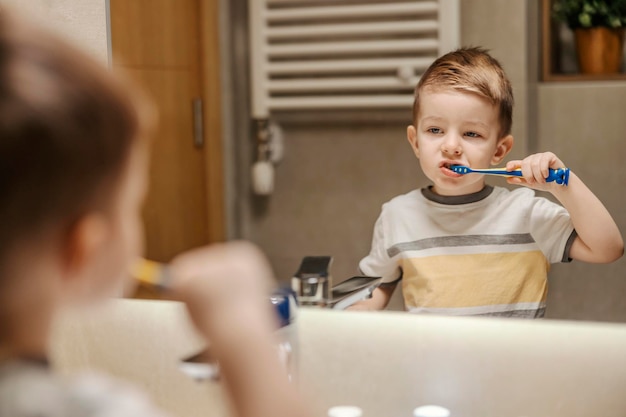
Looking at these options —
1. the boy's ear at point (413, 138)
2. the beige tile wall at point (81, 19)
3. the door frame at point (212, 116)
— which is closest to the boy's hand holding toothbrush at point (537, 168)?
the boy's ear at point (413, 138)

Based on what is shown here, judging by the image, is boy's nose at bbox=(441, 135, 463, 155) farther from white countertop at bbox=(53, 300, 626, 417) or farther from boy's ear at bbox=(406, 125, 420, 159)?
white countertop at bbox=(53, 300, 626, 417)

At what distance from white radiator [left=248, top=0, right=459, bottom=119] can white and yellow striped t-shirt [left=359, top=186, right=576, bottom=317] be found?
0.44 ft

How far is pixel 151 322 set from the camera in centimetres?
95

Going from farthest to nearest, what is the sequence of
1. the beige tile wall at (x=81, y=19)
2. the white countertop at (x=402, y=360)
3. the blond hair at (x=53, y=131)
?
1. the beige tile wall at (x=81, y=19)
2. the white countertop at (x=402, y=360)
3. the blond hair at (x=53, y=131)

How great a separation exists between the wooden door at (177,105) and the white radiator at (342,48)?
0.22ft

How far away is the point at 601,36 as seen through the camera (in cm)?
83

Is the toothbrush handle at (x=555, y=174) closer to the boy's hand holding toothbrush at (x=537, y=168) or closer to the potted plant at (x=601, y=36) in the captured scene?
the boy's hand holding toothbrush at (x=537, y=168)

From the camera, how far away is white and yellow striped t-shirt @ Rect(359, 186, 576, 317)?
2.78 feet

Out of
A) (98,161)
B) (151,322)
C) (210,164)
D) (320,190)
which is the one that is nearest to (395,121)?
(320,190)

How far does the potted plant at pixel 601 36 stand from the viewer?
0.83 meters

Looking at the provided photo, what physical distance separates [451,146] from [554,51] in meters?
0.15

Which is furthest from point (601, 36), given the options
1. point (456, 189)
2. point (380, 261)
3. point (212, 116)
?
point (212, 116)

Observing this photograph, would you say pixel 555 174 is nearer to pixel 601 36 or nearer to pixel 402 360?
pixel 601 36

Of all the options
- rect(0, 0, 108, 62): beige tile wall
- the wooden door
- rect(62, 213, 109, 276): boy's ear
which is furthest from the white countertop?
rect(62, 213, 109, 276): boy's ear
